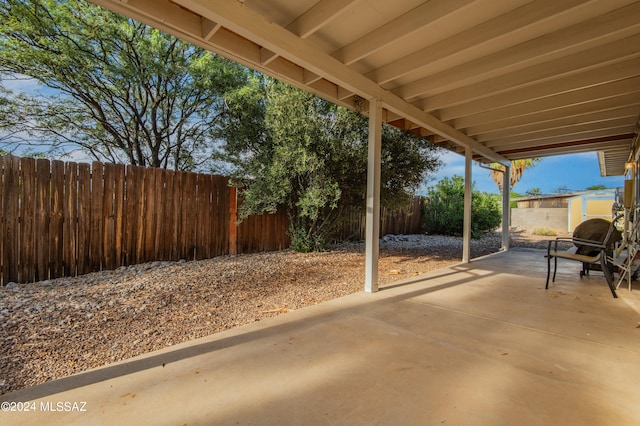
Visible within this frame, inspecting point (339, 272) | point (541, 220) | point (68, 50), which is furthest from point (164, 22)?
point (541, 220)

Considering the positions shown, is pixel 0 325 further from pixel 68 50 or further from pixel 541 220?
pixel 541 220

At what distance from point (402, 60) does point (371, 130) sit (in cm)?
85

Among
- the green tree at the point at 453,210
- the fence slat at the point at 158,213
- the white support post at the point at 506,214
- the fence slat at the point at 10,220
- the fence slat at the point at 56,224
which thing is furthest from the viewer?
the green tree at the point at 453,210

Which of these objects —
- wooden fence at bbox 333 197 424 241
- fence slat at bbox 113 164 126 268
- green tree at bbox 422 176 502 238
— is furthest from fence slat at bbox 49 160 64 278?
green tree at bbox 422 176 502 238

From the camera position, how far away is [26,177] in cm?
369

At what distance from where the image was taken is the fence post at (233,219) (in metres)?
5.83

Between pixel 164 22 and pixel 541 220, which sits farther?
pixel 541 220

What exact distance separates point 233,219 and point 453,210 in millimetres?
8634

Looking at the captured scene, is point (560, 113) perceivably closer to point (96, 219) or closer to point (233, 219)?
point (233, 219)

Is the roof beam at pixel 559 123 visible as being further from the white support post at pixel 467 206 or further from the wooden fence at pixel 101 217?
the wooden fence at pixel 101 217

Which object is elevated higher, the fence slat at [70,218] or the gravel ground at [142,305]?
the fence slat at [70,218]

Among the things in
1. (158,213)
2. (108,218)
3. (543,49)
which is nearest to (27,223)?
(108,218)

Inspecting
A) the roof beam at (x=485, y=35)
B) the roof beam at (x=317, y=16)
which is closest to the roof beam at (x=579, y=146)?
Answer: the roof beam at (x=485, y=35)

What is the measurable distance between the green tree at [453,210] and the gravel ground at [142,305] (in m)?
6.45
